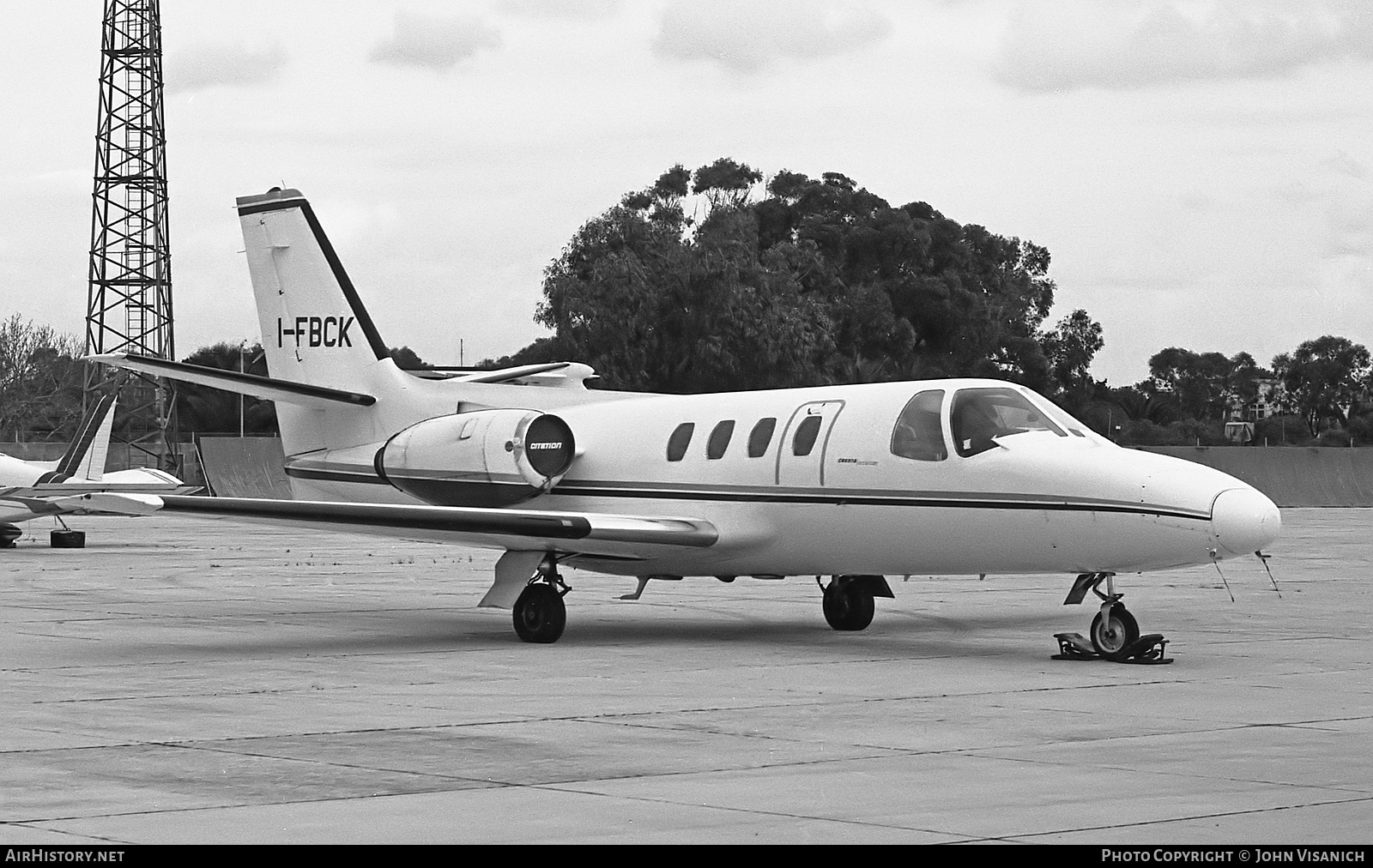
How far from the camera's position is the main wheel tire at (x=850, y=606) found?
18.6m

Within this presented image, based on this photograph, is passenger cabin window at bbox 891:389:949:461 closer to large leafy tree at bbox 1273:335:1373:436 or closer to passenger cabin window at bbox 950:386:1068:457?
passenger cabin window at bbox 950:386:1068:457

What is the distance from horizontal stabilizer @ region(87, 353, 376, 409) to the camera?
18008 millimetres

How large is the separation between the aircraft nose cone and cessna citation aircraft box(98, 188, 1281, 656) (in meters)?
0.02

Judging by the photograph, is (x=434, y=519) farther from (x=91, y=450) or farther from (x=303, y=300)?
(x=91, y=450)

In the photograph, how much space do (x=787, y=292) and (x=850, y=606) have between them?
54.9 metres

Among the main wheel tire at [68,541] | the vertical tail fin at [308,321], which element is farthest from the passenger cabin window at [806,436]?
the main wheel tire at [68,541]

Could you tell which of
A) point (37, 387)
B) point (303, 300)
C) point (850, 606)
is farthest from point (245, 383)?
point (37, 387)

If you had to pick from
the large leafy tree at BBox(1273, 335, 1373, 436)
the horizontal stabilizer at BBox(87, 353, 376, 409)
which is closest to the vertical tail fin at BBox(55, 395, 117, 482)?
the horizontal stabilizer at BBox(87, 353, 376, 409)

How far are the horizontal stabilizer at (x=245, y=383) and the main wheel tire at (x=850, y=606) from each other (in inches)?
225

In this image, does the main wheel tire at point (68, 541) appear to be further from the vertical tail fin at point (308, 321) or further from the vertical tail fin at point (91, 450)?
the vertical tail fin at point (308, 321)

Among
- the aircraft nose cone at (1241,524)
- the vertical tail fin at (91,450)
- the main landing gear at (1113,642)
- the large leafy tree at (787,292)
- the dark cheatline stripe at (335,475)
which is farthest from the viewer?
the large leafy tree at (787,292)

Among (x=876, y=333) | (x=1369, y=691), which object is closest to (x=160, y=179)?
(x=876, y=333)

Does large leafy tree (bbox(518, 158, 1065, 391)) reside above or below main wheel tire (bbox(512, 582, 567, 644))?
above
